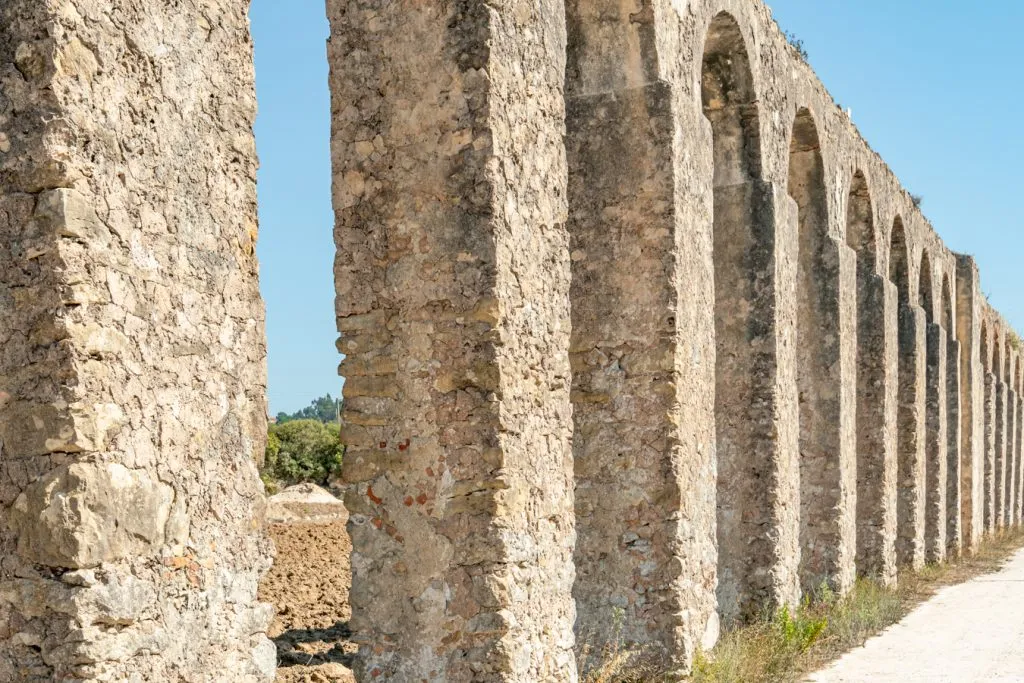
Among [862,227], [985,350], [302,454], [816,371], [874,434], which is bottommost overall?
[302,454]

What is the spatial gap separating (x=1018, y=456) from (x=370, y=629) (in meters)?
29.3

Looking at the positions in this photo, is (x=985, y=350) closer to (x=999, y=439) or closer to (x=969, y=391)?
(x=999, y=439)

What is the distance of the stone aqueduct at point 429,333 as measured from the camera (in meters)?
2.91

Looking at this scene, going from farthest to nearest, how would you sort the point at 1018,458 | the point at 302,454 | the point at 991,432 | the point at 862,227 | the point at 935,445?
the point at 1018,458 < the point at 991,432 < the point at 302,454 < the point at 935,445 < the point at 862,227

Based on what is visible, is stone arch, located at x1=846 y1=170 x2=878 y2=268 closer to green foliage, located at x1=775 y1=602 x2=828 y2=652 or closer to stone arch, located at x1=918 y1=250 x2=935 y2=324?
stone arch, located at x1=918 y1=250 x2=935 y2=324

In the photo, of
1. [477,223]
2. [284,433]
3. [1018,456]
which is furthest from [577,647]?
[1018,456]

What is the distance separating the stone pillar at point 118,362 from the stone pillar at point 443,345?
→ 1.29 meters

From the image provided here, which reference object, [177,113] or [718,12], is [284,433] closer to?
[718,12]

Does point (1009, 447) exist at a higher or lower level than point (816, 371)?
lower

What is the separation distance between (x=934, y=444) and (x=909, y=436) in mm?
2497

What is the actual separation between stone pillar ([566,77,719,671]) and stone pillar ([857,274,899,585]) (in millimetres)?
6401

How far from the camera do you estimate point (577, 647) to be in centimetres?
675

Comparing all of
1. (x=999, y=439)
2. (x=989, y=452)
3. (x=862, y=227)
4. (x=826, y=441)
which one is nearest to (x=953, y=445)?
(x=989, y=452)

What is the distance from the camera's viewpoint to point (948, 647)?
29.4ft
